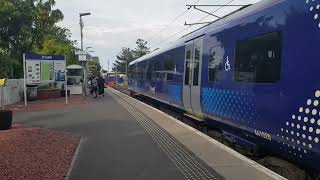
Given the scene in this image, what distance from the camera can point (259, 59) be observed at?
30.3 feet

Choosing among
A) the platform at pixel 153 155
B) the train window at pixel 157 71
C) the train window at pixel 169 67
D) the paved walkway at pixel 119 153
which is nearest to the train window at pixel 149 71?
the train window at pixel 157 71

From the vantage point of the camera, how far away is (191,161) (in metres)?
9.51

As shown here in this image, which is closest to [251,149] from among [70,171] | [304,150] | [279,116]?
[279,116]

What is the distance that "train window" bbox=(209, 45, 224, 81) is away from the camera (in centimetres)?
1184

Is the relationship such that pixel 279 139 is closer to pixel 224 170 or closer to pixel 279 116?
pixel 279 116

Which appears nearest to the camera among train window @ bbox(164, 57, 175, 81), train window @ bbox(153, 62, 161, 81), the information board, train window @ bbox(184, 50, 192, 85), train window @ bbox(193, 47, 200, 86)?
train window @ bbox(193, 47, 200, 86)

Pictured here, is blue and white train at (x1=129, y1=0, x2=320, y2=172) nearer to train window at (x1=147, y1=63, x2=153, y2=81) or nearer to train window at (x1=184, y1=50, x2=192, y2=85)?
train window at (x1=184, y1=50, x2=192, y2=85)

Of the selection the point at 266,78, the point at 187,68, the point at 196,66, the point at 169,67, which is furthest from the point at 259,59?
the point at 169,67

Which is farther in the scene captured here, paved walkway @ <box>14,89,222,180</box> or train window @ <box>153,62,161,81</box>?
train window @ <box>153,62,161,81</box>

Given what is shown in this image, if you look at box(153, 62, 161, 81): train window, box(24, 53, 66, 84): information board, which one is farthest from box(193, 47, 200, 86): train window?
box(24, 53, 66, 84): information board

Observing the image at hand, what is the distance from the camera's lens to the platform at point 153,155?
8.39 meters

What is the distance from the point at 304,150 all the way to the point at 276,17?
2271 millimetres

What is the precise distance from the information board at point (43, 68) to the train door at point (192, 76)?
1400cm

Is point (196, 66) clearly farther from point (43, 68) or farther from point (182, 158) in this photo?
point (43, 68)
